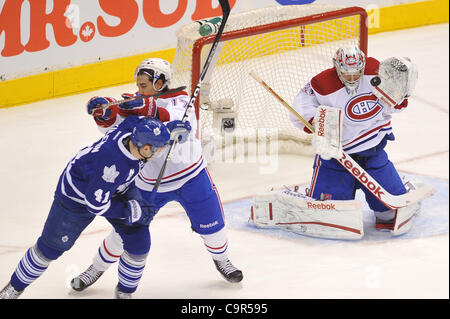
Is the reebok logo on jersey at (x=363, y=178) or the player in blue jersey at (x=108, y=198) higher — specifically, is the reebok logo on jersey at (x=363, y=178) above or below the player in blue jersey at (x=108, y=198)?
below

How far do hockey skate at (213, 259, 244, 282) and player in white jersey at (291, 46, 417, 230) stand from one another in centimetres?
73

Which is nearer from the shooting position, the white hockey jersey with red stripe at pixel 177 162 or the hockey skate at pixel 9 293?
the hockey skate at pixel 9 293

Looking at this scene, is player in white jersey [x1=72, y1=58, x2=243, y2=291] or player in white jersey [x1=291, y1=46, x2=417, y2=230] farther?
player in white jersey [x1=291, y1=46, x2=417, y2=230]

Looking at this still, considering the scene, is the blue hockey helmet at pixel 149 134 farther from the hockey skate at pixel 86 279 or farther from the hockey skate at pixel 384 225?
the hockey skate at pixel 384 225

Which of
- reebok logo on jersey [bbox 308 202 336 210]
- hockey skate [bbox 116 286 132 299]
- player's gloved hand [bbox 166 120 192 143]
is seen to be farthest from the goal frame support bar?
hockey skate [bbox 116 286 132 299]

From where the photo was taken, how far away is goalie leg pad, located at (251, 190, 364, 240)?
16.4ft

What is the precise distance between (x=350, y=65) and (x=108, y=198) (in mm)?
1482

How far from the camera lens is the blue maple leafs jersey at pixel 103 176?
12.7ft

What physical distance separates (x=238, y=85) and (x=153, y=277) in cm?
177

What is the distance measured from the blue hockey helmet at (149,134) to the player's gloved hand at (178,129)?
0.25m

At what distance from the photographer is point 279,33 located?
6402 mm

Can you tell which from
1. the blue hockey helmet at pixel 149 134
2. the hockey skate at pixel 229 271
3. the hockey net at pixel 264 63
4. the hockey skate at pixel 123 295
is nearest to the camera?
the blue hockey helmet at pixel 149 134

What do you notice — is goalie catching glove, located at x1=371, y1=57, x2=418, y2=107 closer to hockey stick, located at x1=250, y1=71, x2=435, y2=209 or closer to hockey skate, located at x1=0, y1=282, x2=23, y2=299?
hockey stick, located at x1=250, y1=71, x2=435, y2=209

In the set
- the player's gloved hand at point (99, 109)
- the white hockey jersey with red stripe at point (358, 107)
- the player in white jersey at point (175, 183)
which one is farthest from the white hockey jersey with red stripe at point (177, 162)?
the white hockey jersey with red stripe at point (358, 107)
